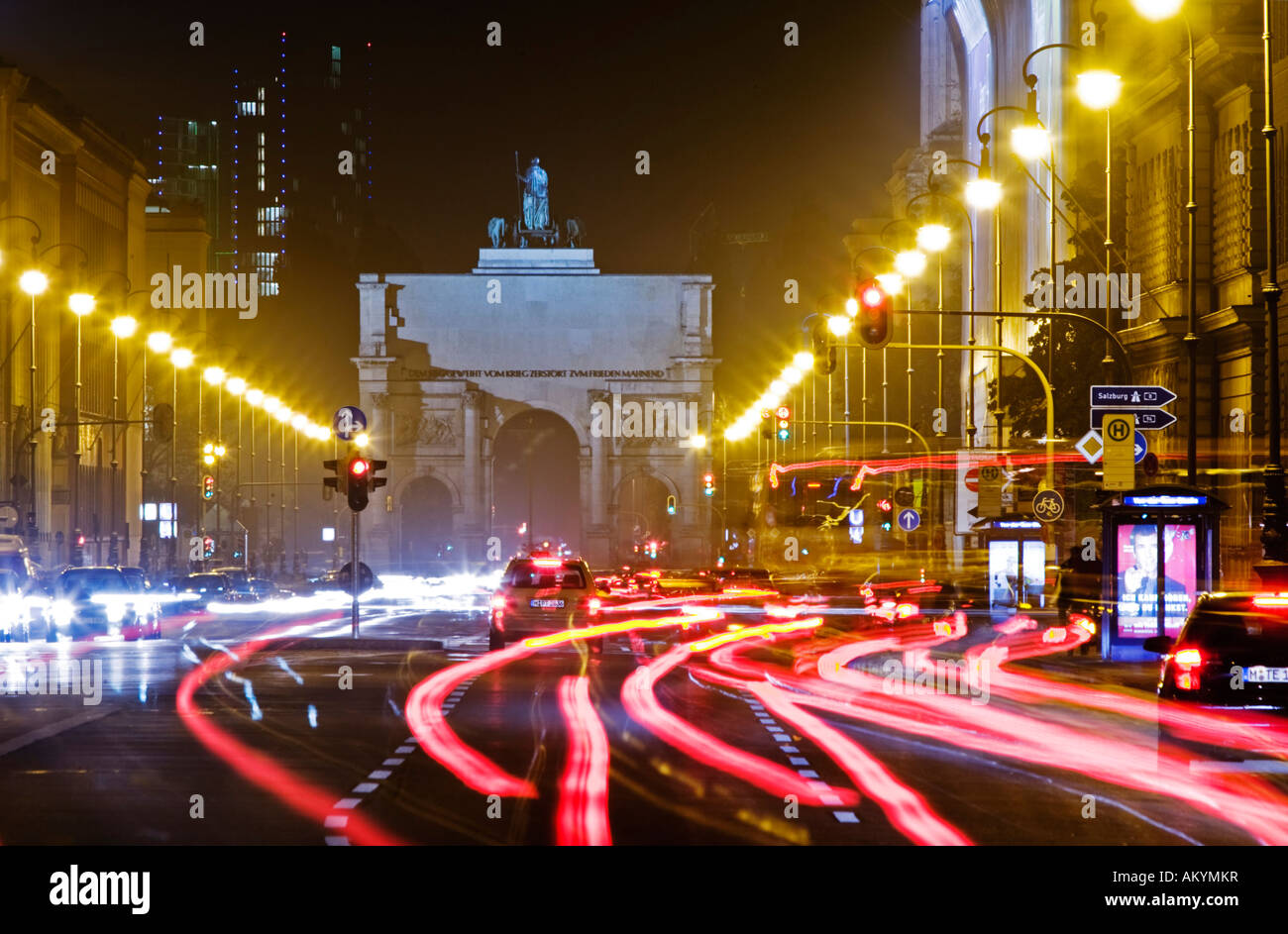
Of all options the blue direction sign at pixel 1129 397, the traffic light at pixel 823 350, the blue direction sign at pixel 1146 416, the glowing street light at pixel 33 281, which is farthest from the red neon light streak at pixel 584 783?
the glowing street light at pixel 33 281

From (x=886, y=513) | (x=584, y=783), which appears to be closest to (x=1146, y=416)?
(x=584, y=783)

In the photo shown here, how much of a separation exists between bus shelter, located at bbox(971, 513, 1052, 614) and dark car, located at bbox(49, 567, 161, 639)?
1930 centimetres

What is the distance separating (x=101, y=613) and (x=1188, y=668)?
25.4 meters

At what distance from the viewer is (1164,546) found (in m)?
27.8

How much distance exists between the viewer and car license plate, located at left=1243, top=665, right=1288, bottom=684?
1759 centimetres

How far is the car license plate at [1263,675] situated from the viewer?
17.6 metres

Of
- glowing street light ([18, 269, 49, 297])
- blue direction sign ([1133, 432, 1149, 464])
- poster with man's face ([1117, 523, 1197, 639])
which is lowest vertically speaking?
poster with man's face ([1117, 523, 1197, 639])

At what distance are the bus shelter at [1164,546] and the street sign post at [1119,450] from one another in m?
1.19

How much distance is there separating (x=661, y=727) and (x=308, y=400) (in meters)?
136

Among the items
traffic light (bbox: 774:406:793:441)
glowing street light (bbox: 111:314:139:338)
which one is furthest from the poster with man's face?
glowing street light (bbox: 111:314:139:338)

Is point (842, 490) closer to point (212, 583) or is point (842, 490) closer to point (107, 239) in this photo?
point (212, 583)

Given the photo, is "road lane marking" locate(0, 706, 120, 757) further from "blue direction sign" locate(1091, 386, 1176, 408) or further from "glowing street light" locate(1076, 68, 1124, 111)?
"glowing street light" locate(1076, 68, 1124, 111)

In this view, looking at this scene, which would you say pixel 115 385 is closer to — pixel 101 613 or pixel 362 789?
pixel 101 613

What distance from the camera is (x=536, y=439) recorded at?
145m
